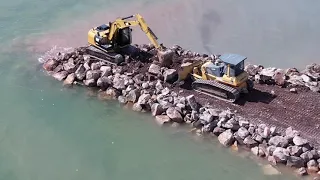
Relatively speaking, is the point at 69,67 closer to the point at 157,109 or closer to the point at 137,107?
the point at 137,107

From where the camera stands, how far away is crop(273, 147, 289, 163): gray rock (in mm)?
17359

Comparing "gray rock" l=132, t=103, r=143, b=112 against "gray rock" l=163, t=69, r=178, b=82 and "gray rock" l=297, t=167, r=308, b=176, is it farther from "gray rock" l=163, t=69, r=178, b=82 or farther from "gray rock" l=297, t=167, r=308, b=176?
"gray rock" l=297, t=167, r=308, b=176

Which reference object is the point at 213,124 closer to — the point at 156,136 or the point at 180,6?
the point at 156,136

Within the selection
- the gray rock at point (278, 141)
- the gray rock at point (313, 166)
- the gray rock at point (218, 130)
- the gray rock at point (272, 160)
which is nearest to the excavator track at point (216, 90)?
the gray rock at point (218, 130)

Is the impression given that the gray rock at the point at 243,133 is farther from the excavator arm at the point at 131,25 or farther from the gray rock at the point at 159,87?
the excavator arm at the point at 131,25

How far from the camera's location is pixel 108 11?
3030cm

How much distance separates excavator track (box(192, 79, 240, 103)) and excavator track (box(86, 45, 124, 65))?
4026 mm

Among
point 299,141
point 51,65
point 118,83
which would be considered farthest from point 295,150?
point 51,65

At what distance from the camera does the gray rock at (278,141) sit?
17609 mm

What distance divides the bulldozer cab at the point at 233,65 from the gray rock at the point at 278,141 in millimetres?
3263

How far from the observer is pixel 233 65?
19.5 metres

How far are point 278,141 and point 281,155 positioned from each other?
562 millimetres

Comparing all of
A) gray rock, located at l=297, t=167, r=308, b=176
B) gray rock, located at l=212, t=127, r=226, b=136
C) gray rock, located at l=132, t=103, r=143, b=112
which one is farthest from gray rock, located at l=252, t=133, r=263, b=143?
gray rock, located at l=132, t=103, r=143, b=112

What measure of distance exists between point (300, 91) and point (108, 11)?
14.0 m
